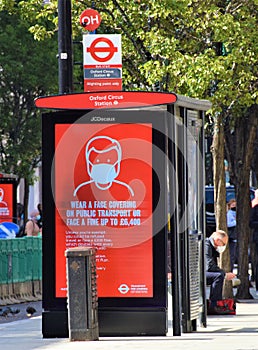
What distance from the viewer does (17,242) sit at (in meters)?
23.1

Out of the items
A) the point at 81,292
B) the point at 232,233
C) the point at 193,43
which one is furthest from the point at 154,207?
the point at 232,233

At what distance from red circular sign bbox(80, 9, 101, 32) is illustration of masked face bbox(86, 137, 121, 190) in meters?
5.30

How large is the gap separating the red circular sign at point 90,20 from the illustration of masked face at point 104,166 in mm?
5303

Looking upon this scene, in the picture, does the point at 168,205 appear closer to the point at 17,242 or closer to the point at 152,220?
the point at 152,220

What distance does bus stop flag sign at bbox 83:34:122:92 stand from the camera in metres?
17.0

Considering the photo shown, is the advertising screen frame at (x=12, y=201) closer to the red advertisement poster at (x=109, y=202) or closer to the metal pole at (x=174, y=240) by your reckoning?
the red advertisement poster at (x=109, y=202)

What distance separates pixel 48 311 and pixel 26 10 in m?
8.79

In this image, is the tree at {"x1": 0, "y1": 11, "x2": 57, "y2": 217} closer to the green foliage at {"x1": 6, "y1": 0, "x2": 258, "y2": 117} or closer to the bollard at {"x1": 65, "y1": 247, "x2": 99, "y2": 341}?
the green foliage at {"x1": 6, "y1": 0, "x2": 258, "y2": 117}

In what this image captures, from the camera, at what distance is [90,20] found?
18.9 meters

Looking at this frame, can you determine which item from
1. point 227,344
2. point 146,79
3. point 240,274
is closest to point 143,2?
point 146,79

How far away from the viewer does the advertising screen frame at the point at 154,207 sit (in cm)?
1361

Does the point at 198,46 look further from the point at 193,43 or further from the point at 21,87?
the point at 21,87

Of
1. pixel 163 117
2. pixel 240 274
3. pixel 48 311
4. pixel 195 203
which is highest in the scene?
pixel 163 117

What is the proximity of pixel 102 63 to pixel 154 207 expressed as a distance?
13.1 ft
